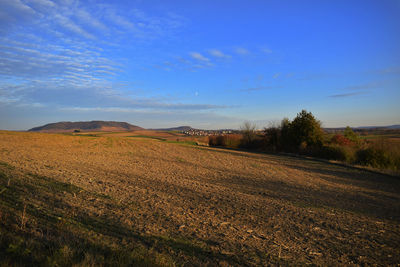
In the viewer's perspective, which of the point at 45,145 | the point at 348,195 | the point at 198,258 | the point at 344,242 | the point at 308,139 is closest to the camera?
the point at 198,258

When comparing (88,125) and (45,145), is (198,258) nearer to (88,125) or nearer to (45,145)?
(45,145)

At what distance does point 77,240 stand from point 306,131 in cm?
3639

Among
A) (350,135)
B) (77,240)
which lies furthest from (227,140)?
(77,240)

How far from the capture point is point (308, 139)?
3556cm

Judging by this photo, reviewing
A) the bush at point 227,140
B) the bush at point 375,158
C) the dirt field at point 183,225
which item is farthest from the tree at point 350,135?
the dirt field at point 183,225

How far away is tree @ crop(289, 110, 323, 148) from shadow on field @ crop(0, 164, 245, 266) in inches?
1343

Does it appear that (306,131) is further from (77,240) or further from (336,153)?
(77,240)

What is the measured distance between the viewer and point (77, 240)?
4.30m

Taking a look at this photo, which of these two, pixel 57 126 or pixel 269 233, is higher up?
pixel 57 126

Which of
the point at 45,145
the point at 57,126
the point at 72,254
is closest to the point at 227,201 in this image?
the point at 72,254

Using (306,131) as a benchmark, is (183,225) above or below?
below

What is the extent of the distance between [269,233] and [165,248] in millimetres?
2808

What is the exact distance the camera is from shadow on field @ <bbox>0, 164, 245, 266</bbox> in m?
3.70

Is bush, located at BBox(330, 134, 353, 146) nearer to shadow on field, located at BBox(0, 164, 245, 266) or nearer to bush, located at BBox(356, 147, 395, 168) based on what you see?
bush, located at BBox(356, 147, 395, 168)
